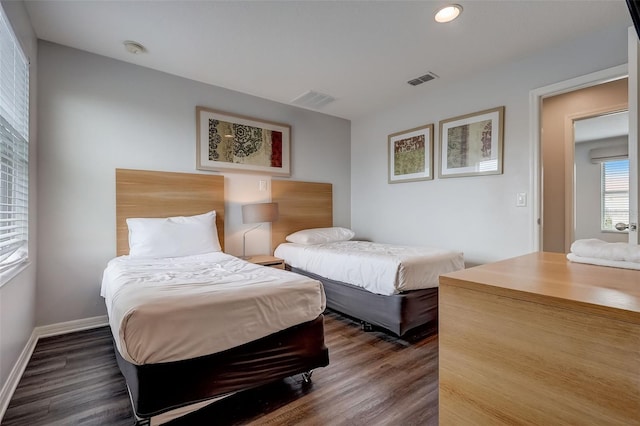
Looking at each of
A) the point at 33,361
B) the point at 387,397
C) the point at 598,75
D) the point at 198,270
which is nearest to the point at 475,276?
the point at 387,397

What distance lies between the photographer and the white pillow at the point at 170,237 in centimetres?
262

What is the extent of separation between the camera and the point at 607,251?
112cm

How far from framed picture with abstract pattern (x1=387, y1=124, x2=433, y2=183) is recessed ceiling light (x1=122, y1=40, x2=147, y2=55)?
2.98 m

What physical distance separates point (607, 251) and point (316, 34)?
2.36m

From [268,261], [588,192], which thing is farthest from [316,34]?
[588,192]

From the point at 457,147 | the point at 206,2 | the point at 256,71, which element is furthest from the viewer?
the point at 457,147

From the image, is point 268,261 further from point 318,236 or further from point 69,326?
point 69,326

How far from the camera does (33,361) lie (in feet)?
6.82

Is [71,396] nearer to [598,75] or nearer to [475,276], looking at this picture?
[475,276]

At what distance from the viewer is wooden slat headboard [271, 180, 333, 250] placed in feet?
12.7

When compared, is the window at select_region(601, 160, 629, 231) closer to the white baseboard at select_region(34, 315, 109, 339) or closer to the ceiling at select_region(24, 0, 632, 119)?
the ceiling at select_region(24, 0, 632, 119)

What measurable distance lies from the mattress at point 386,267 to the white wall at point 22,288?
89.7 inches

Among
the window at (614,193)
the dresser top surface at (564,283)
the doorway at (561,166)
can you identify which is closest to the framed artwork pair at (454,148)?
the doorway at (561,166)

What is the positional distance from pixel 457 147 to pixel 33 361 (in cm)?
419
